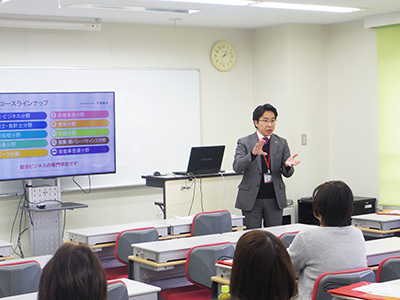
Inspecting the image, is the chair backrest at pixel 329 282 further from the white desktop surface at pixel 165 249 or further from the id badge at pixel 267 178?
the id badge at pixel 267 178

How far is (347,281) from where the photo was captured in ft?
10.6

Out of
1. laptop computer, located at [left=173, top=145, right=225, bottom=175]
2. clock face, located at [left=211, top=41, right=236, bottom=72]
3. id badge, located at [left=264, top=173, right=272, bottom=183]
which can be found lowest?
id badge, located at [left=264, top=173, right=272, bottom=183]

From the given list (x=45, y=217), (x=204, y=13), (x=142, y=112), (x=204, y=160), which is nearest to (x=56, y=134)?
(x=45, y=217)

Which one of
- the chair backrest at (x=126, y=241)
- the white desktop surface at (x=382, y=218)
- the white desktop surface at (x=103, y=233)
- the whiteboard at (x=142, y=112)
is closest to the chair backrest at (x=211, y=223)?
the white desktop surface at (x=103, y=233)

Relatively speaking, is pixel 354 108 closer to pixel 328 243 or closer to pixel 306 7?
pixel 306 7

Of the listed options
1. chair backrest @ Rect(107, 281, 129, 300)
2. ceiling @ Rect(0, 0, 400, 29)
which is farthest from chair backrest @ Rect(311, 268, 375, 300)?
ceiling @ Rect(0, 0, 400, 29)

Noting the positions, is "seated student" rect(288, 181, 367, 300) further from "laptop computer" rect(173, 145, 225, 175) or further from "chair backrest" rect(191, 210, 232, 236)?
"laptop computer" rect(173, 145, 225, 175)

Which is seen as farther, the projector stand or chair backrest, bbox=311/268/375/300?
the projector stand

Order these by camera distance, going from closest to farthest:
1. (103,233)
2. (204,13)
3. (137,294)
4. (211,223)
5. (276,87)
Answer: (137,294), (103,233), (211,223), (204,13), (276,87)

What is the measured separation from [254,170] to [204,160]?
1265mm

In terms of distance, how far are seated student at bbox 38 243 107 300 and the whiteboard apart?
5.64m

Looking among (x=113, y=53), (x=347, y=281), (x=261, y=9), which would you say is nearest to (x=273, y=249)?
(x=347, y=281)

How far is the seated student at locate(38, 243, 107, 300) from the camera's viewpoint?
180 cm

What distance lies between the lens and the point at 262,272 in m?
1.83
